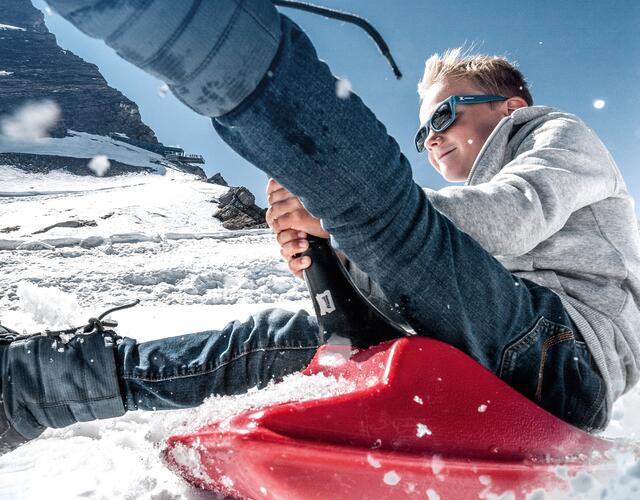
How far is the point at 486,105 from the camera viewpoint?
1.53m

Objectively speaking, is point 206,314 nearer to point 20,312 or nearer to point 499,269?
point 20,312

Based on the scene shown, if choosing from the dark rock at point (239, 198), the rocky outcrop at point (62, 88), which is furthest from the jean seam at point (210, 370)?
the rocky outcrop at point (62, 88)

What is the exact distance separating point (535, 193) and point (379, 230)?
0.46m

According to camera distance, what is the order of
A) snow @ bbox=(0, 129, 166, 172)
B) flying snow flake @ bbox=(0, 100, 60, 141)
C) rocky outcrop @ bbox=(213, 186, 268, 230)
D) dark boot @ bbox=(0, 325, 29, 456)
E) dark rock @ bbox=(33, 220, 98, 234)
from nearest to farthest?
dark boot @ bbox=(0, 325, 29, 456), dark rock @ bbox=(33, 220, 98, 234), rocky outcrop @ bbox=(213, 186, 268, 230), snow @ bbox=(0, 129, 166, 172), flying snow flake @ bbox=(0, 100, 60, 141)

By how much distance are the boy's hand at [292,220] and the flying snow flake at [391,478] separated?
0.45m

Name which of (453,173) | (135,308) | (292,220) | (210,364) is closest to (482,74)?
(453,173)

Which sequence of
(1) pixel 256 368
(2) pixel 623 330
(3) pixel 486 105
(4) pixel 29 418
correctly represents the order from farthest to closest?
(3) pixel 486 105, (1) pixel 256 368, (4) pixel 29 418, (2) pixel 623 330

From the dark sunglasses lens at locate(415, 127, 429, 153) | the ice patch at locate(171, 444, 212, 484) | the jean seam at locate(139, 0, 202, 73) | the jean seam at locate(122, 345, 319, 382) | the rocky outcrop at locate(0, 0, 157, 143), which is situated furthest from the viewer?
the rocky outcrop at locate(0, 0, 157, 143)

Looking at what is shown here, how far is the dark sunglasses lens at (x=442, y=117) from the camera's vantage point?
4.89 ft

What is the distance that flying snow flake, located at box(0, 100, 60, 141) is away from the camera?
1122 inches

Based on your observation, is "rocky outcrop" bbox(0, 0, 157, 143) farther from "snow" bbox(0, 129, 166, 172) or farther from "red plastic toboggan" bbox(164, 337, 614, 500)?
"red plastic toboggan" bbox(164, 337, 614, 500)

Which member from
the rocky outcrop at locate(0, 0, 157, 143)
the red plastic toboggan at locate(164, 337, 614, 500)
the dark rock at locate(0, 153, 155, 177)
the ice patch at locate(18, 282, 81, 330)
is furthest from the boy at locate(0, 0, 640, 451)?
the rocky outcrop at locate(0, 0, 157, 143)

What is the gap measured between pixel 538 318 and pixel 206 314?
1.93m

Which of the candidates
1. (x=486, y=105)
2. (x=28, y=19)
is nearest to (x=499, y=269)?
(x=486, y=105)
